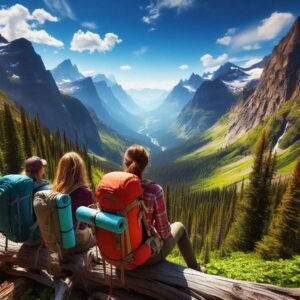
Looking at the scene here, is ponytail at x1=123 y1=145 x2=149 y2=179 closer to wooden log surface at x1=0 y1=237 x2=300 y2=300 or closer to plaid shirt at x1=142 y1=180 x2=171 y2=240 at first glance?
plaid shirt at x1=142 y1=180 x2=171 y2=240

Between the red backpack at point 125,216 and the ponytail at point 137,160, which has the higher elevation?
the ponytail at point 137,160

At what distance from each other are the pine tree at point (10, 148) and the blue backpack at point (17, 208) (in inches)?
1991

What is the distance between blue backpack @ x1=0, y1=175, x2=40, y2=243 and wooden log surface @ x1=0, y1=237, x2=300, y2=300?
0.70 metres

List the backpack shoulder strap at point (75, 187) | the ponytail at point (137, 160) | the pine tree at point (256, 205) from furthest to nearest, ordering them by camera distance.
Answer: the pine tree at point (256, 205), the backpack shoulder strap at point (75, 187), the ponytail at point (137, 160)

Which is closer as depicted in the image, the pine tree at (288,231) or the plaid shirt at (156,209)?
the plaid shirt at (156,209)

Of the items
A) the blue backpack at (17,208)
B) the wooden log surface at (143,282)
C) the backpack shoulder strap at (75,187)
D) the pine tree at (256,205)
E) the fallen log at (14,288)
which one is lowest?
the pine tree at (256,205)

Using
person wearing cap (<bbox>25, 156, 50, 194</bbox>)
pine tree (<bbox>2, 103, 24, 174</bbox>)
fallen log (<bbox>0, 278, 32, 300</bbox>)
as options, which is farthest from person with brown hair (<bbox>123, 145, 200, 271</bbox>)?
pine tree (<bbox>2, 103, 24, 174</bbox>)

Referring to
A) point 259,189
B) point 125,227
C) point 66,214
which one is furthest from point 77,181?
point 259,189

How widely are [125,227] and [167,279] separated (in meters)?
1.98

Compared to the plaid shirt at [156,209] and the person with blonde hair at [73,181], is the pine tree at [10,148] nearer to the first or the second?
the person with blonde hair at [73,181]

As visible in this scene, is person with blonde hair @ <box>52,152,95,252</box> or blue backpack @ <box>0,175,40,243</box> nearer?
person with blonde hair @ <box>52,152,95,252</box>

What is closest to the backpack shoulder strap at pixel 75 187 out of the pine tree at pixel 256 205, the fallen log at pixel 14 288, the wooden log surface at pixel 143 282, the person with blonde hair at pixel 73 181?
the person with blonde hair at pixel 73 181

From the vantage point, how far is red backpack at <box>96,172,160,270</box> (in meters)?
5.36

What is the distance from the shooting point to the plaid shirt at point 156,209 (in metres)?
6.10
